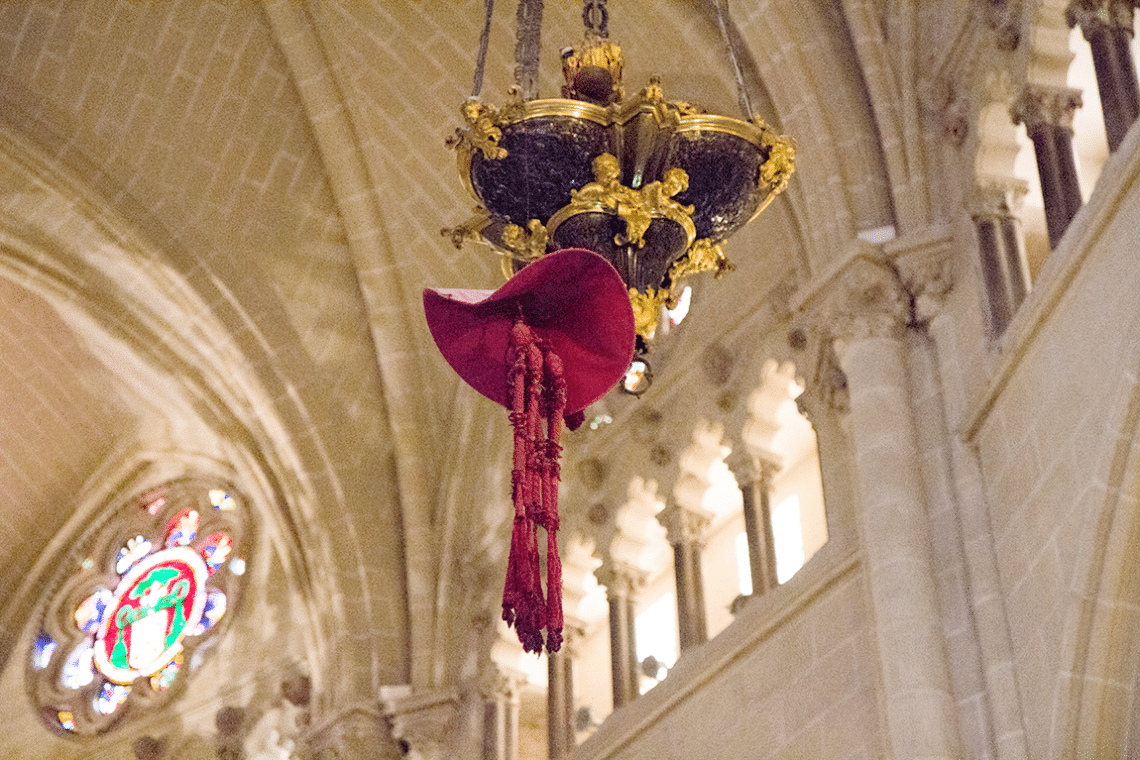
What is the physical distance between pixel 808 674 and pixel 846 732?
481 mm

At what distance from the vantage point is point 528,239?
20.6 ft

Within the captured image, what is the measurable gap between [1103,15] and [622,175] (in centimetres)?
247

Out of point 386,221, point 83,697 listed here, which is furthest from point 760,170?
point 83,697

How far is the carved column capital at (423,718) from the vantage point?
1073 centimetres

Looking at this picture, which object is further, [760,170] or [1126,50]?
[1126,50]

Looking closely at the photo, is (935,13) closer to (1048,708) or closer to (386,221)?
(1048,708)

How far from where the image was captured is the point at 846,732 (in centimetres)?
763

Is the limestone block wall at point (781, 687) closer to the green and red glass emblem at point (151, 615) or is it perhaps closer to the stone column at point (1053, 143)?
the stone column at point (1053, 143)

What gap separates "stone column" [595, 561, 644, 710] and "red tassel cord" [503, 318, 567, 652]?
148 inches

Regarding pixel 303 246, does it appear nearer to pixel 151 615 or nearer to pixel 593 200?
pixel 151 615

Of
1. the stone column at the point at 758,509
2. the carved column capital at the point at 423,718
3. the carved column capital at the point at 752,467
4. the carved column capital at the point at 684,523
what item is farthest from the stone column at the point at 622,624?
the carved column capital at the point at 423,718

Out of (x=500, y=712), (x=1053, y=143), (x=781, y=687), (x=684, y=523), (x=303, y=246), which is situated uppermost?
(x=303, y=246)

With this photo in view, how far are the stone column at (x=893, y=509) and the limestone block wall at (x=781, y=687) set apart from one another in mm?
212

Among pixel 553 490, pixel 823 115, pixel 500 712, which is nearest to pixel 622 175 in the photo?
pixel 553 490
